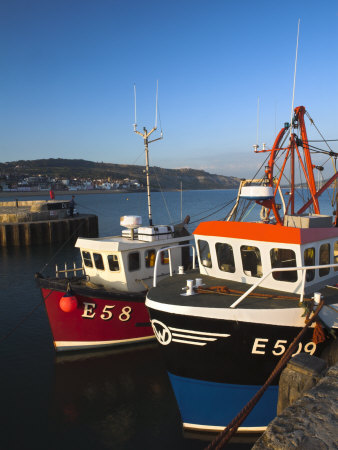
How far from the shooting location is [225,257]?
34.4 ft

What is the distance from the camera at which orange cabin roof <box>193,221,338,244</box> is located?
8.91m

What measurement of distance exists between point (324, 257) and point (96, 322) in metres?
8.71

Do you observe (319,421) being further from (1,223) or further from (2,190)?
(2,190)

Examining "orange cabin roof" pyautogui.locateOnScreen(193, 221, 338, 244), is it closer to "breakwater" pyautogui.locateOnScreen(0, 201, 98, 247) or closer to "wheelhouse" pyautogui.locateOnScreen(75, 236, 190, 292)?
"wheelhouse" pyautogui.locateOnScreen(75, 236, 190, 292)

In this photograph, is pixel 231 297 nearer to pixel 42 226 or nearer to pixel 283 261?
pixel 283 261

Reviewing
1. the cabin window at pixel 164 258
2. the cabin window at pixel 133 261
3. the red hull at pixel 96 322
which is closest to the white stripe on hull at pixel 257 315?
the red hull at pixel 96 322

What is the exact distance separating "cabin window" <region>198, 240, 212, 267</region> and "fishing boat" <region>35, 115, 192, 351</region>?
1.63m

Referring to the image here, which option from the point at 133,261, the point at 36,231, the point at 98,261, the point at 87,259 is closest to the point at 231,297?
the point at 133,261

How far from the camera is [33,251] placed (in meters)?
37.8

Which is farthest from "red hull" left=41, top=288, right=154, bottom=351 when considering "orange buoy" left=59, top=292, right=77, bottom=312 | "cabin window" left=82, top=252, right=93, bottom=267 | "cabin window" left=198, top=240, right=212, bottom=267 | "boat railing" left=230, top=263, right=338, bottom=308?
"boat railing" left=230, top=263, right=338, bottom=308

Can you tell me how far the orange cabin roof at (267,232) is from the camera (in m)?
8.91

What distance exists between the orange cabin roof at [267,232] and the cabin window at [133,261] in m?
4.29

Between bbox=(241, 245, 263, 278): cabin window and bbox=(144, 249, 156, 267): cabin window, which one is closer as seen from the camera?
bbox=(241, 245, 263, 278): cabin window

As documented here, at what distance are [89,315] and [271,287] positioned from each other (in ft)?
24.0
